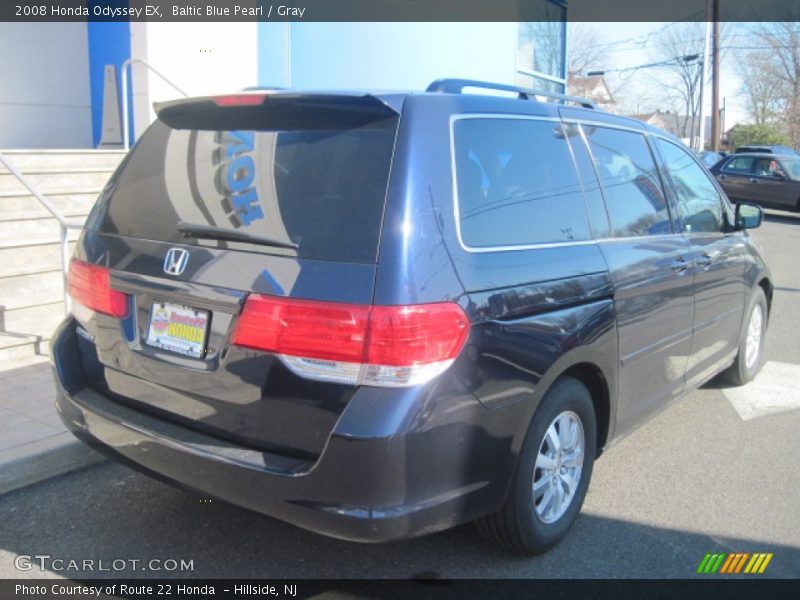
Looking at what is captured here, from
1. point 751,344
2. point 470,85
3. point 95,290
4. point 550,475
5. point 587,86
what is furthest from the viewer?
point 587,86

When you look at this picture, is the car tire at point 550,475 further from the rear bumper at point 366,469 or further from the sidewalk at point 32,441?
the sidewalk at point 32,441

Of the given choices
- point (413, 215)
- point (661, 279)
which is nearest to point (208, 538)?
point (413, 215)

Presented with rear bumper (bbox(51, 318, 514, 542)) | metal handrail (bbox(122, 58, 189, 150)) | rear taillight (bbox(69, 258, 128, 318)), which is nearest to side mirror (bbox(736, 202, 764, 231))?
rear bumper (bbox(51, 318, 514, 542))

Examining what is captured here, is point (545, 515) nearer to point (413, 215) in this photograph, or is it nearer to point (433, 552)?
point (433, 552)

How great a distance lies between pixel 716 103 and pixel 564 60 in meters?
19.3

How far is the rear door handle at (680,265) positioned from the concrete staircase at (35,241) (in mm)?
4292

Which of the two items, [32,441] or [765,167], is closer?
[32,441]

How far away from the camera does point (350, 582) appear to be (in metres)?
3.14

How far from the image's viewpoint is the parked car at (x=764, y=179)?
66.8 feet

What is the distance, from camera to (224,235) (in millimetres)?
2846

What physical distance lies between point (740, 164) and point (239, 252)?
847 inches

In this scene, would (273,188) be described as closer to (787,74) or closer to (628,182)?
(628,182)

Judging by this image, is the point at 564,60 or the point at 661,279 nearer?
the point at 661,279

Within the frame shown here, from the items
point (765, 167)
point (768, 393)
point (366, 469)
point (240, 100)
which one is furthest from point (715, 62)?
point (366, 469)
